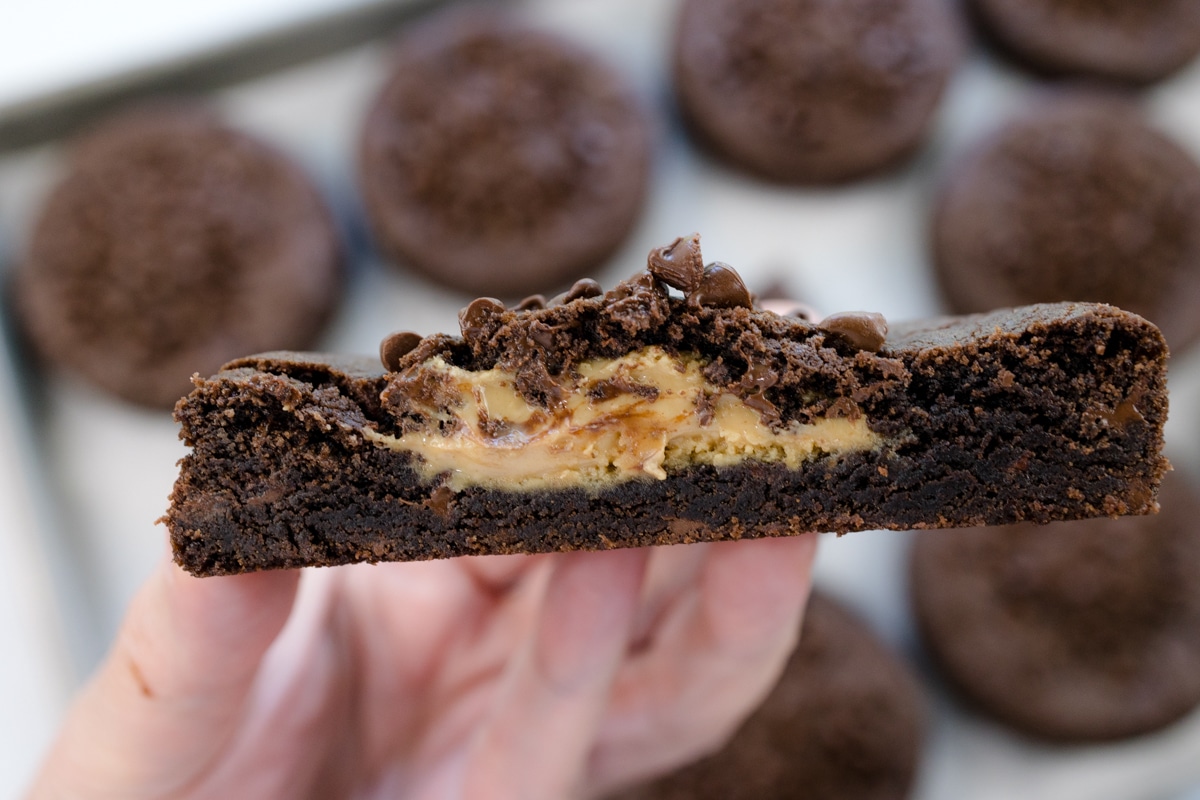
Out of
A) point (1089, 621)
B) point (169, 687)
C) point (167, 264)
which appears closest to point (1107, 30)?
point (1089, 621)

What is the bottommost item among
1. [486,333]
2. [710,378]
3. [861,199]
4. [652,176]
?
[861,199]

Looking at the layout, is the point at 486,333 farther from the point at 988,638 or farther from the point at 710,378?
the point at 988,638

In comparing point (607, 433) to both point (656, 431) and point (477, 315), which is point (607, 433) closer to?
point (656, 431)

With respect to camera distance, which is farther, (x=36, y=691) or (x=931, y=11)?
(x=931, y=11)

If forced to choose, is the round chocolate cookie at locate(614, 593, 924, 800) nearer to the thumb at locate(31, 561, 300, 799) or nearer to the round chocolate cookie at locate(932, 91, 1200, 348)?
the round chocolate cookie at locate(932, 91, 1200, 348)

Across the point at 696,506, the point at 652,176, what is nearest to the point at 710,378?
the point at 696,506

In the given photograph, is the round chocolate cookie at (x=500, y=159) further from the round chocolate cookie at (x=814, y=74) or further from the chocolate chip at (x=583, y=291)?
the chocolate chip at (x=583, y=291)
